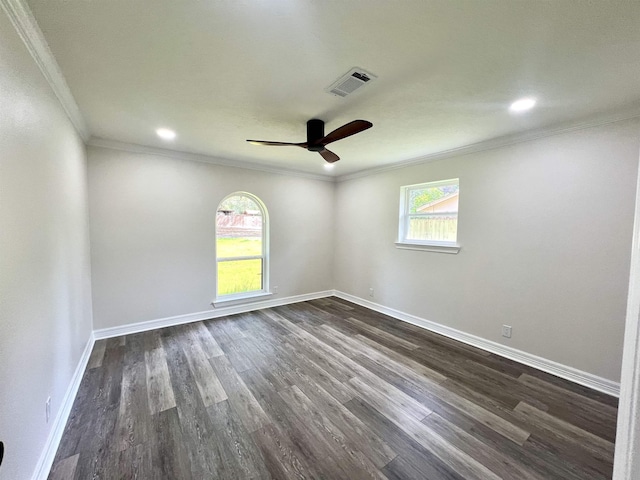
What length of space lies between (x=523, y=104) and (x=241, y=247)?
4063 millimetres

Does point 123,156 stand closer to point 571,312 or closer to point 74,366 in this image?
point 74,366

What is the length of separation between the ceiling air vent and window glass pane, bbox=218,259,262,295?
3287mm

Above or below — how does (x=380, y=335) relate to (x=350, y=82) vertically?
below

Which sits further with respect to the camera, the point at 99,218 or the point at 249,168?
the point at 249,168

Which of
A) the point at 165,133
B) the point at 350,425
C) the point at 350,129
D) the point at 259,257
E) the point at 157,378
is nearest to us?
the point at 350,425

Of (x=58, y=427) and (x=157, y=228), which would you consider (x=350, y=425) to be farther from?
(x=157, y=228)

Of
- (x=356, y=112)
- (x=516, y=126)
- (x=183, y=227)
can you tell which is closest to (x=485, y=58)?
(x=356, y=112)

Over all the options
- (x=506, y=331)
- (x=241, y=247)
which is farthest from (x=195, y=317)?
(x=506, y=331)

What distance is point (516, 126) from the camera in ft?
8.74

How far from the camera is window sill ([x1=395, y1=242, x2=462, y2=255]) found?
137 inches

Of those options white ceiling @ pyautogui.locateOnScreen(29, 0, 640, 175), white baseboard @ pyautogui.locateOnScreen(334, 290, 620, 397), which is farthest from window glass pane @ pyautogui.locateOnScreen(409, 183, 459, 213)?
white baseboard @ pyautogui.locateOnScreen(334, 290, 620, 397)

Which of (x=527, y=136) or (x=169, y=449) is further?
(x=527, y=136)

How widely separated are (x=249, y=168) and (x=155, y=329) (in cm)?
278

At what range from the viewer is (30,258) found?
1456 mm
